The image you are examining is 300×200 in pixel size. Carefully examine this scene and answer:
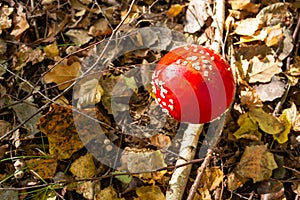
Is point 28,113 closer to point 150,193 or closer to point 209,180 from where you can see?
point 150,193

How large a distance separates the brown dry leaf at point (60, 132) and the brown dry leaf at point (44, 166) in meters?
0.05

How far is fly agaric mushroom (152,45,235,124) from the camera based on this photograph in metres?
2.32

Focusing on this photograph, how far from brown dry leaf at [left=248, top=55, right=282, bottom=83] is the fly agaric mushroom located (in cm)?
54

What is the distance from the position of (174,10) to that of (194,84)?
3.49ft

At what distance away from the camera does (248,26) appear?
3.07m

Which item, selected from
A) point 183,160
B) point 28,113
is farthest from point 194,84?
point 28,113

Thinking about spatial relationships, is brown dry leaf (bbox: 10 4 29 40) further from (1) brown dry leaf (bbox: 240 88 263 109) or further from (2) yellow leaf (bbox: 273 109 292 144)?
(2) yellow leaf (bbox: 273 109 292 144)

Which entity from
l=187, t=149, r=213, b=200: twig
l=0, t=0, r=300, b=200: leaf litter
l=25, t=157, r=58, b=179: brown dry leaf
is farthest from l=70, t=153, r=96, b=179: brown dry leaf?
l=187, t=149, r=213, b=200: twig

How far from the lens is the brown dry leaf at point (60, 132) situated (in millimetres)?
2711

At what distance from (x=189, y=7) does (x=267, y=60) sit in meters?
0.70

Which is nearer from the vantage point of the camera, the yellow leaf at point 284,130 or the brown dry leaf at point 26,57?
the yellow leaf at point 284,130

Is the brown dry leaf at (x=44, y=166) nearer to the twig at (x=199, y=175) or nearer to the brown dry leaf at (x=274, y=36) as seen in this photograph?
the twig at (x=199, y=175)

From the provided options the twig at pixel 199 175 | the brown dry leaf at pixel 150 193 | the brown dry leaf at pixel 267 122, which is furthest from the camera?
the brown dry leaf at pixel 267 122

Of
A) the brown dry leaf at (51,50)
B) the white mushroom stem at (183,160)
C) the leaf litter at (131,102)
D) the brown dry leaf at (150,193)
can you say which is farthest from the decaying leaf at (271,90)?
the brown dry leaf at (51,50)
